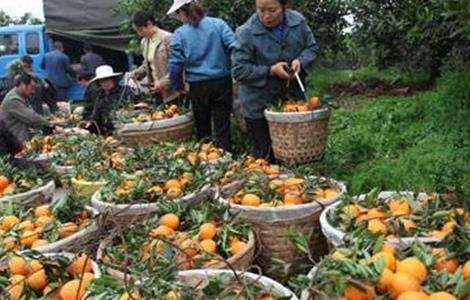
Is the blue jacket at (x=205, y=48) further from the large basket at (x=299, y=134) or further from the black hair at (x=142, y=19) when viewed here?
the large basket at (x=299, y=134)

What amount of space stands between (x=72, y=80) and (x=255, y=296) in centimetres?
1245

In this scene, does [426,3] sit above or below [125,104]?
above

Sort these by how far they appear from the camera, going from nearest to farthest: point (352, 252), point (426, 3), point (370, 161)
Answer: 1. point (352, 252)
2. point (370, 161)
3. point (426, 3)

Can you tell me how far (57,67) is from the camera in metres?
13.5

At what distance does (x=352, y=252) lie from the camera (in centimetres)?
230

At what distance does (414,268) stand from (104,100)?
204 inches

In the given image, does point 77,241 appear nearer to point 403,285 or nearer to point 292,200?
point 292,200

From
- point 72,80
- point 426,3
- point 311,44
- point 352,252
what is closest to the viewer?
point 352,252

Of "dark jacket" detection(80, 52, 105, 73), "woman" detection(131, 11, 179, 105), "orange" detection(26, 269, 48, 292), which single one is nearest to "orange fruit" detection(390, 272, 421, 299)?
"orange" detection(26, 269, 48, 292)

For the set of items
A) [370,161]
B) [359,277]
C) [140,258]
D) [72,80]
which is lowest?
[72,80]

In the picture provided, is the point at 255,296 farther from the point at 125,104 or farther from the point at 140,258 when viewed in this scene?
the point at 125,104

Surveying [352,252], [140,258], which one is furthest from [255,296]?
[140,258]

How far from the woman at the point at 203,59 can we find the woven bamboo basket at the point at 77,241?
2.65 meters

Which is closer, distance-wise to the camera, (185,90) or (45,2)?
(185,90)
